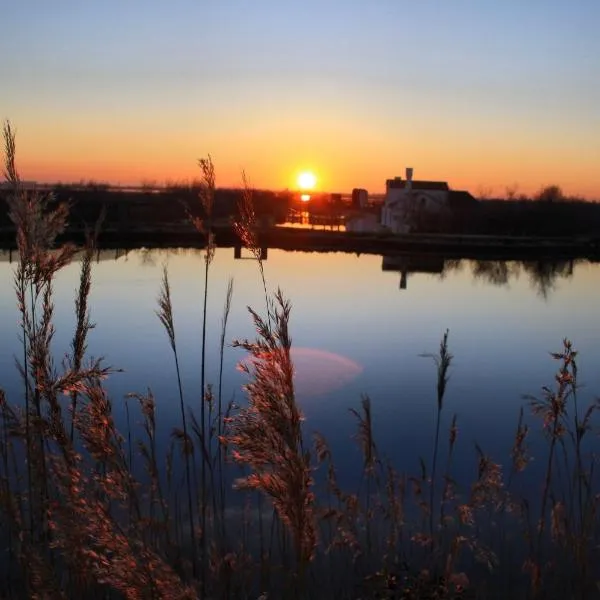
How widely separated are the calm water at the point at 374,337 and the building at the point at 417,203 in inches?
936

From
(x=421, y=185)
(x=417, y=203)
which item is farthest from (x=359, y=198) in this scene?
(x=417, y=203)

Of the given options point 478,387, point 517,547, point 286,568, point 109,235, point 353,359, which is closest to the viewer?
point 286,568

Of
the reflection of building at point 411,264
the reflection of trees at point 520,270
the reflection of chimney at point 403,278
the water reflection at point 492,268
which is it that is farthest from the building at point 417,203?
the reflection of chimney at point 403,278

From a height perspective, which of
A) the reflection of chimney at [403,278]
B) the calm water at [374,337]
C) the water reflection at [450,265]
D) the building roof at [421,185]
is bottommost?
the calm water at [374,337]

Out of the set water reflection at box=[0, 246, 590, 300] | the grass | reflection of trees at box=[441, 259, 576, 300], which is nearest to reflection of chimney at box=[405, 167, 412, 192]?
water reflection at box=[0, 246, 590, 300]

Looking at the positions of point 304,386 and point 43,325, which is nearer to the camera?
point 43,325

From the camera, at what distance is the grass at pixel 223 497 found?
1.77 m

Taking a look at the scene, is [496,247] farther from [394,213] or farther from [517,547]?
[517,547]

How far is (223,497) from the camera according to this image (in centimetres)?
378

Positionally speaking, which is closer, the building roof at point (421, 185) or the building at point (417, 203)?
the building at point (417, 203)

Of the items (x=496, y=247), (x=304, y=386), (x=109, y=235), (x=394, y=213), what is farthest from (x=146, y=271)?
(x=394, y=213)

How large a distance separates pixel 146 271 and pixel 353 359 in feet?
43.8

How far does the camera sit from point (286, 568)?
396 cm

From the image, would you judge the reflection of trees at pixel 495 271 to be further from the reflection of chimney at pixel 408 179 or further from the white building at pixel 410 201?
the reflection of chimney at pixel 408 179
